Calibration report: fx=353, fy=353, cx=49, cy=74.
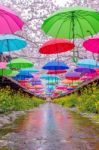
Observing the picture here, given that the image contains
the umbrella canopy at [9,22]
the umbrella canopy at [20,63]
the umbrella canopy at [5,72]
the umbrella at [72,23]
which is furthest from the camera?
the umbrella canopy at [20,63]

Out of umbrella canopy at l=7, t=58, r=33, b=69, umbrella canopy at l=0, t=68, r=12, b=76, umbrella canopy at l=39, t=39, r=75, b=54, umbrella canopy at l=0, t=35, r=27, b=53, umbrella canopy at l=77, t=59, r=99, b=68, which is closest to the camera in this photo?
umbrella canopy at l=39, t=39, r=75, b=54

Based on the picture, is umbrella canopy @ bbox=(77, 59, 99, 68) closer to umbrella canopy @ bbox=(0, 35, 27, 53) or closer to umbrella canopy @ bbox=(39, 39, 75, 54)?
umbrella canopy @ bbox=(39, 39, 75, 54)

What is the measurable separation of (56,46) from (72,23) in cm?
314

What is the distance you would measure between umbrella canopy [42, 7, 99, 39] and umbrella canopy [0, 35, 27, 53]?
2.80 m

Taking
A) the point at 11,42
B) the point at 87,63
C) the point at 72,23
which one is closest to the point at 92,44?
the point at 72,23

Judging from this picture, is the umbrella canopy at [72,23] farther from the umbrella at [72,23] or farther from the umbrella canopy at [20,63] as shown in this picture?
the umbrella canopy at [20,63]

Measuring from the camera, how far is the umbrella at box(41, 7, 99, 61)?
8.24 m

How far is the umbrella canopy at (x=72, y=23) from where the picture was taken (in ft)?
27.1

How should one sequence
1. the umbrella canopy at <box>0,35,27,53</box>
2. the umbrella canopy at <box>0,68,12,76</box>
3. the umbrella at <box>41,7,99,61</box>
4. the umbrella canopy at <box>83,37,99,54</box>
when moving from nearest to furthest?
the umbrella at <box>41,7,99,61</box> < the umbrella canopy at <box>83,37,99,54</box> < the umbrella canopy at <box>0,35,27,53</box> < the umbrella canopy at <box>0,68,12,76</box>

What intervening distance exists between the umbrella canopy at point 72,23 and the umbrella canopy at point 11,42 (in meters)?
2.80

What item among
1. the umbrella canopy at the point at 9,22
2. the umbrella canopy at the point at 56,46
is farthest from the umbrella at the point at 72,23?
the umbrella canopy at the point at 56,46

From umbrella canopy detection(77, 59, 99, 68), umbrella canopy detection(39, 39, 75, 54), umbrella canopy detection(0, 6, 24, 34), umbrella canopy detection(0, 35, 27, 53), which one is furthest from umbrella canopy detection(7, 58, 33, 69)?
umbrella canopy detection(0, 6, 24, 34)

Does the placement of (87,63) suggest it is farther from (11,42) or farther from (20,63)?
(11,42)

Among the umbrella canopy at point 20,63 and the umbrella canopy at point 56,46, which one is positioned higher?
the umbrella canopy at point 56,46
